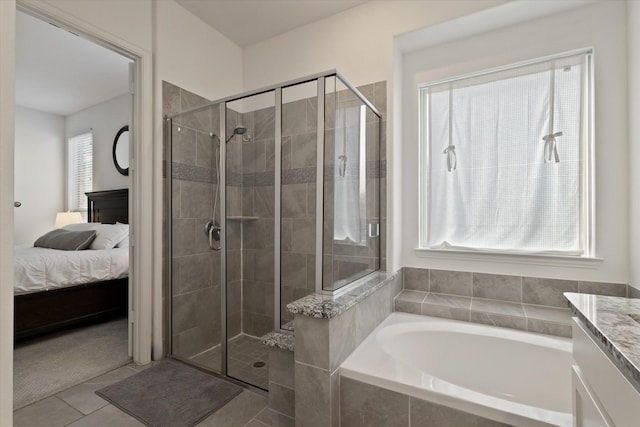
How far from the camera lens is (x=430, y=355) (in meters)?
1.93

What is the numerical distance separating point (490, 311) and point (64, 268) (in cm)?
371

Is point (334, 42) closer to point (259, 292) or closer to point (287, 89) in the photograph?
point (287, 89)

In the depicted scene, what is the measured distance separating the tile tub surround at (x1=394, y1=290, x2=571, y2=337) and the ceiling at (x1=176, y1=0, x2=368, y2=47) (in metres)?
2.36

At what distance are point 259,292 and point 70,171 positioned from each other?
16.5 feet

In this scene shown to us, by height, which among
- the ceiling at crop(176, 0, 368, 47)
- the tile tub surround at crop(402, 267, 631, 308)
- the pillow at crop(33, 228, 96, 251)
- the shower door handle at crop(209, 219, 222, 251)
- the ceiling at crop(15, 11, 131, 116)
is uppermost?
the ceiling at crop(15, 11, 131, 116)

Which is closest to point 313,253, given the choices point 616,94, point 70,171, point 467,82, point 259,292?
point 259,292

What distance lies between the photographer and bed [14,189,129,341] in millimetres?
2625

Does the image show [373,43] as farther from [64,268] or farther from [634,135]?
[64,268]

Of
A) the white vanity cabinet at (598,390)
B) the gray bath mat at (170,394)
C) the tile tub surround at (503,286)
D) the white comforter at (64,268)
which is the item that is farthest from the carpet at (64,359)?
the white vanity cabinet at (598,390)

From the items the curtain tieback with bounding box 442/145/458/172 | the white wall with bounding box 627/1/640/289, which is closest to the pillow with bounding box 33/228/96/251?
the curtain tieback with bounding box 442/145/458/172

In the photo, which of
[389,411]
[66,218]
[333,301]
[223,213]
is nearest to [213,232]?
[223,213]

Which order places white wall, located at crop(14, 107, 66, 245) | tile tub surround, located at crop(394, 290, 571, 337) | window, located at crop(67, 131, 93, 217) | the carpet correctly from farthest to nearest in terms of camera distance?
window, located at crop(67, 131, 93, 217) → white wall, located at crop(14, 107, 66, 245) → the carpet → tile tub surround, located at crop(394, 290, 571, 337)

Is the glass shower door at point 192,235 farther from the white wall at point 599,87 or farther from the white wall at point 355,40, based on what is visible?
the white wall at point 599,87

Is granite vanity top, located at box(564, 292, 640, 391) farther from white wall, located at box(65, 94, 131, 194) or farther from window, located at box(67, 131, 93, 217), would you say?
window, located at box(67, 131, 93, 217)
